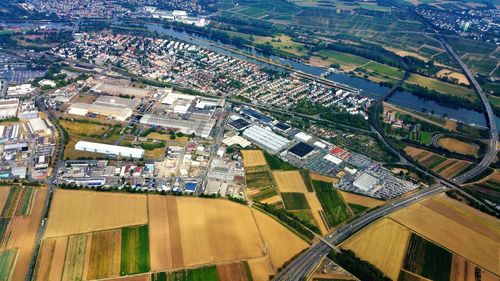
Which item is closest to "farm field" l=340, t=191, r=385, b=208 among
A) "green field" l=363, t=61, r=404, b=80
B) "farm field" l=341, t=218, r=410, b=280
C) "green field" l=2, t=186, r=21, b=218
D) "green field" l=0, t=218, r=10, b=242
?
"farm field" l=341, t=218, r=410, b=280

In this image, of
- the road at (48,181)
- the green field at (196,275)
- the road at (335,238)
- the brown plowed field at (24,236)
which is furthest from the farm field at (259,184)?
the brown plowed field at (24,236)

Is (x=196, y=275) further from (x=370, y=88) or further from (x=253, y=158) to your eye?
(x=370, y=88)

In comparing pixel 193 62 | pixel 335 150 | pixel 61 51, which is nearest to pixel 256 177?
pixel 335 150

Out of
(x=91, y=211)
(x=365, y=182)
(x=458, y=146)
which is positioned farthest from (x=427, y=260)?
(x=91, y=211)

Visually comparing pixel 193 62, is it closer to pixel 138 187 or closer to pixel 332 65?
pixel 332 65

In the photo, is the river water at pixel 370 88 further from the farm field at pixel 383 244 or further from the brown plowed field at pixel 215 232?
the brown plowed field at pixel 215 232
